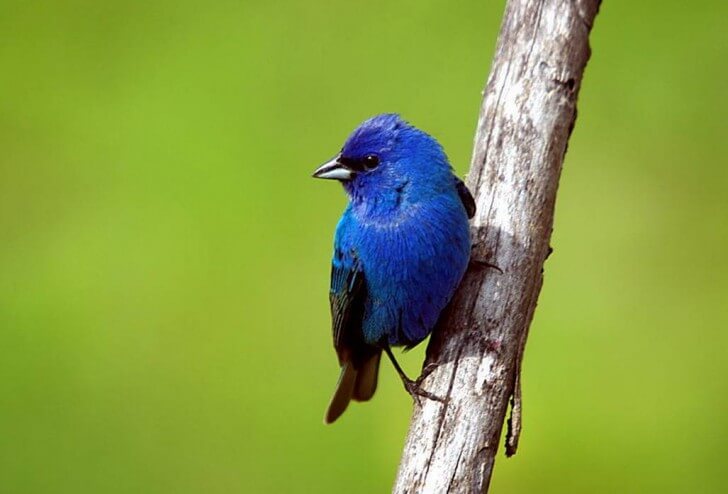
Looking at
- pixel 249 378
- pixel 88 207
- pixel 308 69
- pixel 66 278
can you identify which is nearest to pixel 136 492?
pixel 249 378

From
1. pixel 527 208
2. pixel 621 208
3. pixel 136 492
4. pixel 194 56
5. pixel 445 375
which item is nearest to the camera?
pixel 445 375

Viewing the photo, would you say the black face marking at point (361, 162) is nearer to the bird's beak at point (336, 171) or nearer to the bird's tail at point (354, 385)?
the bird's beak at point (336, 171)

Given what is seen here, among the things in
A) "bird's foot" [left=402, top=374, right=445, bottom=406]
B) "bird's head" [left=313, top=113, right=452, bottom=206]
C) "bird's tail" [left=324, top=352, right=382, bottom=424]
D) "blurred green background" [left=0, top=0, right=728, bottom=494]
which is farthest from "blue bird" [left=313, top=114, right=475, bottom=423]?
"blurred green background" [left=0, top=0, right=728, bottom=494]

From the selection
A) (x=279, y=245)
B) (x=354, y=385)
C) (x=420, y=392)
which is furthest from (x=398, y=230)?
(x=279, y=245)

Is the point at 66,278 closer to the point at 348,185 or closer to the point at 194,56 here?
the point at 194,56

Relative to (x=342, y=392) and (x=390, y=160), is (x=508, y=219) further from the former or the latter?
(x=342, y=392)

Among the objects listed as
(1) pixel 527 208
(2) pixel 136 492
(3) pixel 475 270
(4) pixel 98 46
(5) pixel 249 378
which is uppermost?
(4) pixel 98 46
